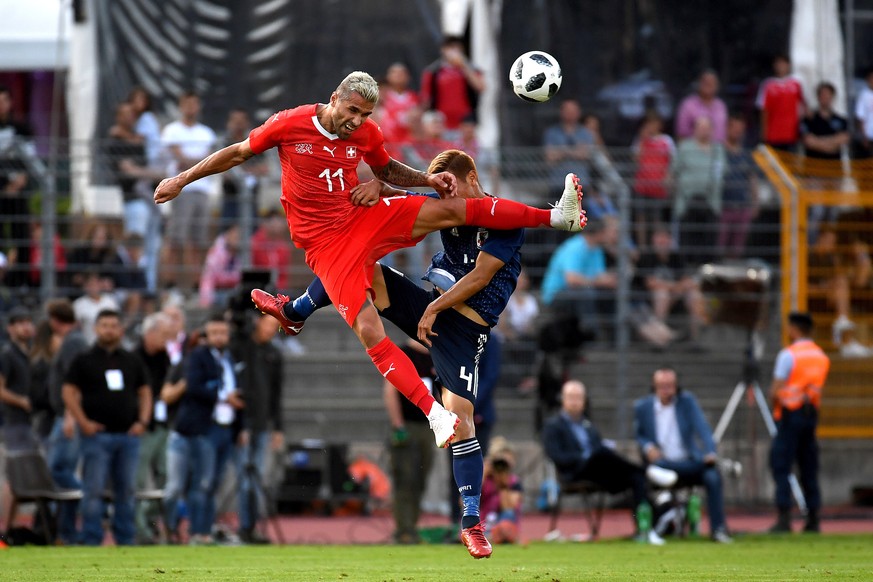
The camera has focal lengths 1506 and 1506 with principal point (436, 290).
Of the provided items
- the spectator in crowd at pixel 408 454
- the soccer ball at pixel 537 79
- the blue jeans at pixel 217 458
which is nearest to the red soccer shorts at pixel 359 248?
the soccer ball at pixel 537 79

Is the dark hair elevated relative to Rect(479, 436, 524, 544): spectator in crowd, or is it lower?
elevated

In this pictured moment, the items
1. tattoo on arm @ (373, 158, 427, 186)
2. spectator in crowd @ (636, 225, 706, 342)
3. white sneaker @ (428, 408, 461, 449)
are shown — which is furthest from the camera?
spectator in crowd @ (636, 225, 706, 342)

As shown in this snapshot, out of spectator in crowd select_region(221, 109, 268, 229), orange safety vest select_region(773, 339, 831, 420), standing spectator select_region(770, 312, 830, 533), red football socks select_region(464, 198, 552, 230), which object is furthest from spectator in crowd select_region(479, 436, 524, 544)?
red football socks select_region(464, 198, 552, 230)

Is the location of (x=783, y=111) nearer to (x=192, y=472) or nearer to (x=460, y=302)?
(x=192, y=472)

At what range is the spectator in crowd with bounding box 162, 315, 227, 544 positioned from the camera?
15.4 metres

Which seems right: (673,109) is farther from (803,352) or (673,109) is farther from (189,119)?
(189,119)

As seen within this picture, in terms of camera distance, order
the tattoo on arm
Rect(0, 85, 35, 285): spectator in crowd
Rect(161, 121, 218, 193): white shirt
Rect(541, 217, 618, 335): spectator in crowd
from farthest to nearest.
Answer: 1. Rect(541, 217, 618, 335): spectator in crowd
2. Rect(161, 121, 218, 193): white shirt
3. Rect(0, 85, 35, 285): spectator in crowd
4. the tattoo on arm

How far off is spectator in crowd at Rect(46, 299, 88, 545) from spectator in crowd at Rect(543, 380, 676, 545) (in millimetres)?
4984

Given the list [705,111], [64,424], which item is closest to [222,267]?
[64,424]

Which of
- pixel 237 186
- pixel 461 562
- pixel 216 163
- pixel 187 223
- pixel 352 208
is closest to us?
pixel 216 163

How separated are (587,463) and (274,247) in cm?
496

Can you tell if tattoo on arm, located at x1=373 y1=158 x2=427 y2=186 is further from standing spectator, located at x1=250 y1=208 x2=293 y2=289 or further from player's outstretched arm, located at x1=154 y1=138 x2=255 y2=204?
standing spectator, located at x1=250 y1=208 x2=293 y2=289

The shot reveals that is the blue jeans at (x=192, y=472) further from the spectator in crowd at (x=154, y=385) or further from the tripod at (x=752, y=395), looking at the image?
the tripod at (x=752, y=395)

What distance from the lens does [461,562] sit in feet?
41.2
